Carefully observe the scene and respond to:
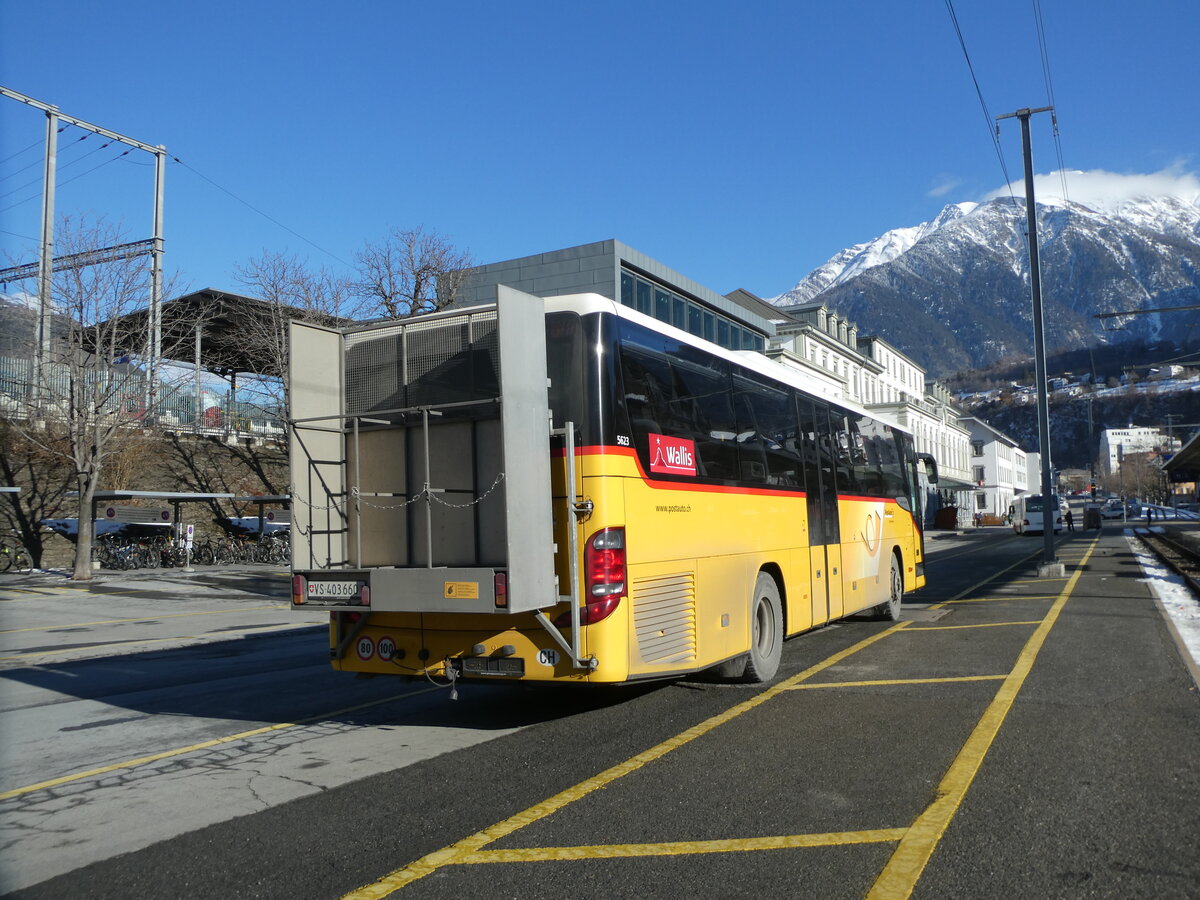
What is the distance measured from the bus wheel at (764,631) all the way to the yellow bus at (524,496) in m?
0.13

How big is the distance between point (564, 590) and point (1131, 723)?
421 cm

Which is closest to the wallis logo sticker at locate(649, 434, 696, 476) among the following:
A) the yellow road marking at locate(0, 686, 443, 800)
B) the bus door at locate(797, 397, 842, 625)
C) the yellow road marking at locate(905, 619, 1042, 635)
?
the bus door at locate(797, 397, 842, 625)

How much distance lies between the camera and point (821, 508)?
11.1 metres

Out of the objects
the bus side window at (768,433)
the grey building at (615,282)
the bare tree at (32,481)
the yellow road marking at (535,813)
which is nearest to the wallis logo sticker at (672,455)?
the bus side window at (768,433)

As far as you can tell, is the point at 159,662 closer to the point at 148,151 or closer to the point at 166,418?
the point at 166,418

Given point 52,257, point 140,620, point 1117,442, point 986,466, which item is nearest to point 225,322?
point 52,257

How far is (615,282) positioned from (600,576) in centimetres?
3062

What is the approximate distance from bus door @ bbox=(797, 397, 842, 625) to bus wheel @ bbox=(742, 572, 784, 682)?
1.38m

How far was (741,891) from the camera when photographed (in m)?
3.88

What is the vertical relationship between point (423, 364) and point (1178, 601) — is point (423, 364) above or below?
above

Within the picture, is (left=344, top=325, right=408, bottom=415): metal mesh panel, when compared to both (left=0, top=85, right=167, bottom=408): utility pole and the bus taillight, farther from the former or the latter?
(left=0, top=85, right=167, bottom=408): utility pole

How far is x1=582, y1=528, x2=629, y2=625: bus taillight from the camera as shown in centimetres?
651

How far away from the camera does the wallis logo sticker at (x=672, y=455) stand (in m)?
7.14

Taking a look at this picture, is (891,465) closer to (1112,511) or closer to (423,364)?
(423,364)
